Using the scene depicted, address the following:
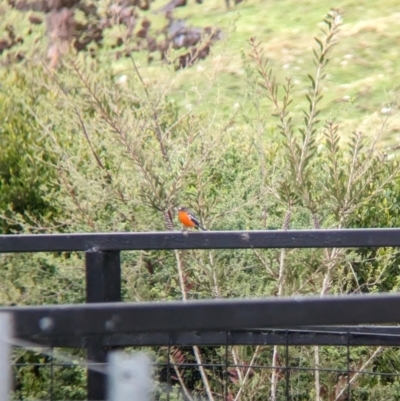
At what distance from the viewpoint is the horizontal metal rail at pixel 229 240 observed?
2010mm

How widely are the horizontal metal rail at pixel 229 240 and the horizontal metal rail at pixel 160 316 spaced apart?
1.03 m

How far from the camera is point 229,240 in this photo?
2.09m

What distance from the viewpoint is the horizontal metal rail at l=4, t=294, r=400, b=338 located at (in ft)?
3.04

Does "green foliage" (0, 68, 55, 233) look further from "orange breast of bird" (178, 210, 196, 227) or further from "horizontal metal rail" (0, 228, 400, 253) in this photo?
"horizontal metal rail" (0, 228, 400, 253)

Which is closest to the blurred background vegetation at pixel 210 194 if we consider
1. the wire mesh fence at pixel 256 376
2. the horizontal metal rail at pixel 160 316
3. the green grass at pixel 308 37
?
the wire mesh fence at pixel 256 376

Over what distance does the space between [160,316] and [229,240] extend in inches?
46.0

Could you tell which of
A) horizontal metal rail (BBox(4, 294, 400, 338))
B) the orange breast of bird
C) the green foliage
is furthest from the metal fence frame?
the green foliage

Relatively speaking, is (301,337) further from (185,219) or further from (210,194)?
(210,194)

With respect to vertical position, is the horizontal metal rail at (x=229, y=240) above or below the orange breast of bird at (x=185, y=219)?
above

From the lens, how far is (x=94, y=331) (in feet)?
3.04

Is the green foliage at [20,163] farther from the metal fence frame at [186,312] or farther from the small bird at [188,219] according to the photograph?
the metal fence frame at [186,312]

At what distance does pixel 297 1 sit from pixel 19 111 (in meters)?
3.52

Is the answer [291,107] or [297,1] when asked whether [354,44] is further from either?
[291,107]

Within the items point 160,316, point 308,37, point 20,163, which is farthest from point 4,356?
point 308,37
